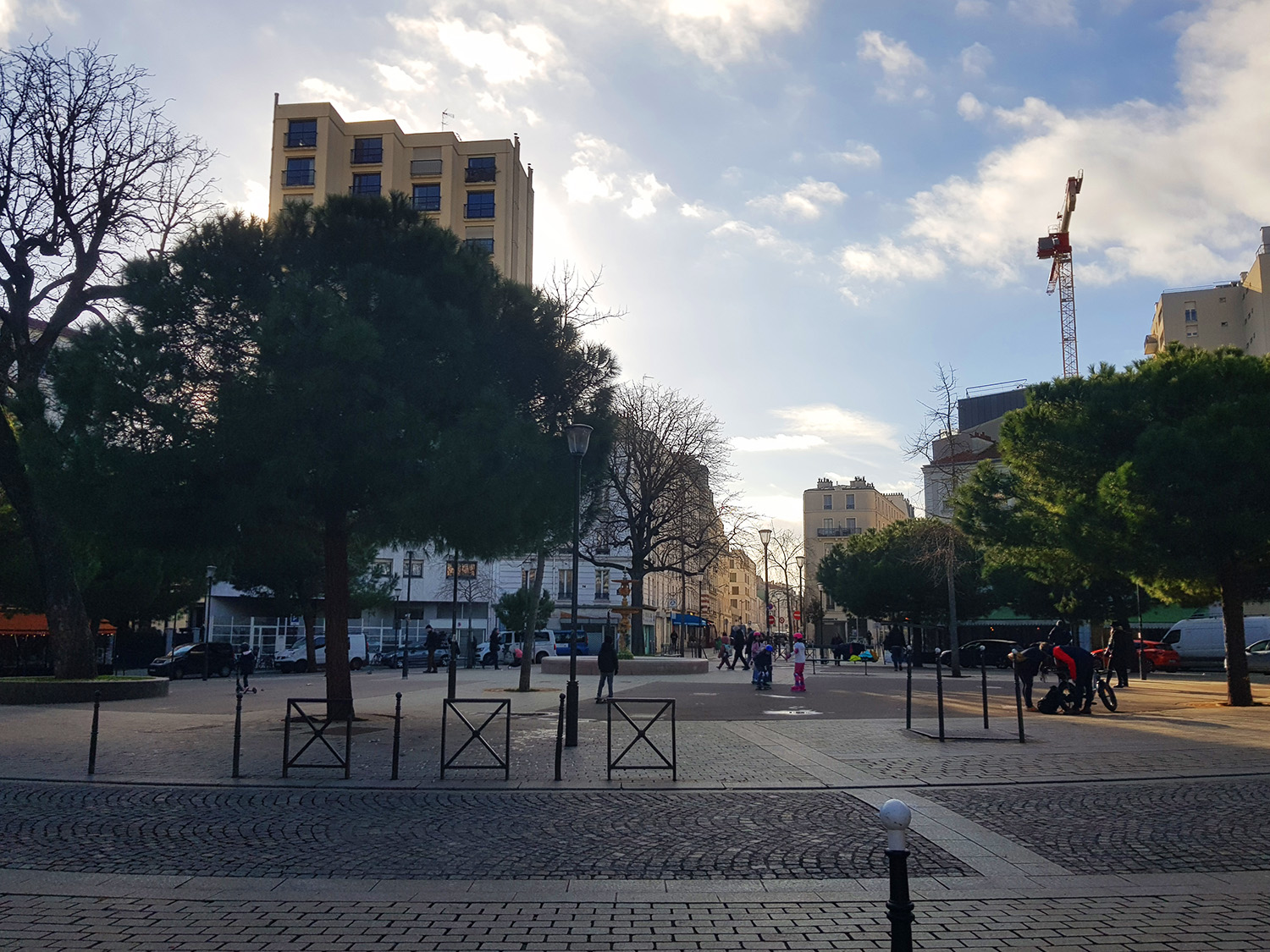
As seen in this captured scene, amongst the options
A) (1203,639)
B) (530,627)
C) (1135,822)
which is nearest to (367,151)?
(530,627)

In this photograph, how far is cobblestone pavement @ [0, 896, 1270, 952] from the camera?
5.06 m

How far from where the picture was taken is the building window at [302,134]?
5672 centimetres

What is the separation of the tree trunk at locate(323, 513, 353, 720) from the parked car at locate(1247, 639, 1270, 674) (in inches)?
1324

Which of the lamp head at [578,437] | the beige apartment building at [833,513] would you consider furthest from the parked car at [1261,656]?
the beige apartment building at [833,513]

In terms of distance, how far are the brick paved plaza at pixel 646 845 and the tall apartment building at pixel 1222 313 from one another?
211 ft

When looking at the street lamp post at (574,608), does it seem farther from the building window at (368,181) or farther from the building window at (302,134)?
the building window at (302,134)

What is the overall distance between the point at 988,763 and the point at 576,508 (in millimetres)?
7167

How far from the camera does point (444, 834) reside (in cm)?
788

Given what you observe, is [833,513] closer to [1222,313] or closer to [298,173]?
[1222,313]

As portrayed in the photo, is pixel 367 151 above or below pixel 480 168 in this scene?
above

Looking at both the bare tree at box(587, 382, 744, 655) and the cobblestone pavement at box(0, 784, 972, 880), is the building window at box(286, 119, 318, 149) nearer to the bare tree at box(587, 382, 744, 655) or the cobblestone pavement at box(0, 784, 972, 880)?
the bare tree at box(587, 382, 744, 655)

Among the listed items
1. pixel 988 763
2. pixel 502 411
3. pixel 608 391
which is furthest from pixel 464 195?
pixel 988 763

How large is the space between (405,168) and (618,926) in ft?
195

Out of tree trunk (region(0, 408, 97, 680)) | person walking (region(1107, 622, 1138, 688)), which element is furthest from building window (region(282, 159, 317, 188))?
person walking (region(1107, 622, 1138, 688))
